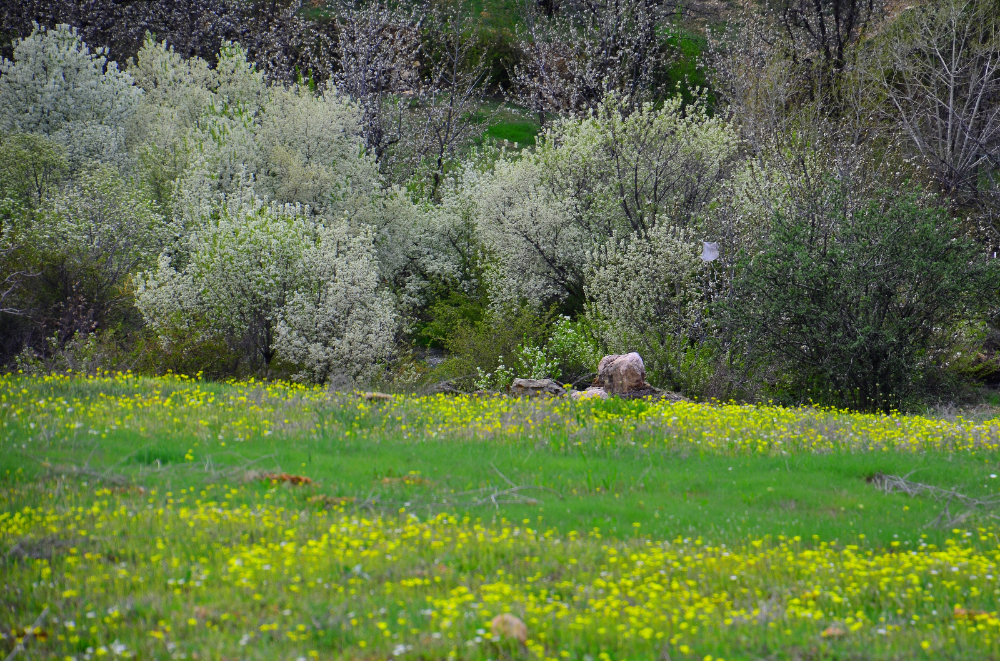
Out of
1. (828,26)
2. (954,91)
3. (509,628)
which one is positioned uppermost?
(828,26)

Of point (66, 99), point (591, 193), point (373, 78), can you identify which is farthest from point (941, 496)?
point (373, 78)

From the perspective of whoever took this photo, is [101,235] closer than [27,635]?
No

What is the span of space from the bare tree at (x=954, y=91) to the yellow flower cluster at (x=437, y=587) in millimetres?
30506

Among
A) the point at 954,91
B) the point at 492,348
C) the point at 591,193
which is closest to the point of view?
the point at 492,348

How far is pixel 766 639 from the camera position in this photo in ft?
16.5

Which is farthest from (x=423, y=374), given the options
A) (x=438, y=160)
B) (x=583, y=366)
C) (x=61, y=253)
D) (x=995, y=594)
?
(x=995, y=594)

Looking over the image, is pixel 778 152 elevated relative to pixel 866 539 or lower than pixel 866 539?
elevated

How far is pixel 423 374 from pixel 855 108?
77.6 feet

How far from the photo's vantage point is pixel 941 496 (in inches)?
362

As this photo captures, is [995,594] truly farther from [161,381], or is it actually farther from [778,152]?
[778,152]

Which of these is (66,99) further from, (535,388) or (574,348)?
(535,388)

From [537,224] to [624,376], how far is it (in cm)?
1342

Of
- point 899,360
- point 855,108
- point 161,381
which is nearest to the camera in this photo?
point 161,381

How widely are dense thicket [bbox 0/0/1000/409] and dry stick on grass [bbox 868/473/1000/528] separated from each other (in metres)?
10.2
